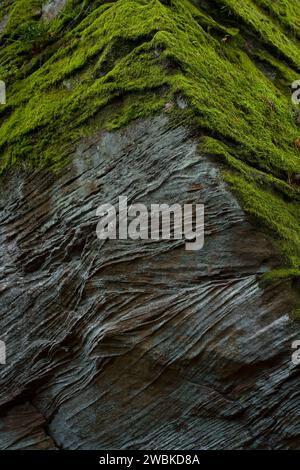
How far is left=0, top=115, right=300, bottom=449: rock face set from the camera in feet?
16.7

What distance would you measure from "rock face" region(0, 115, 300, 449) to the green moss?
259mm

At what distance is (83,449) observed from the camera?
5.73m

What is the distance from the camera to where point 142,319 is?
17.5 ft

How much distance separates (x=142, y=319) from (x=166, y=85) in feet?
7.92

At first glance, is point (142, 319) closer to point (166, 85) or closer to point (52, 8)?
point (166, 85)

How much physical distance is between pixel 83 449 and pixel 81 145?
130 inches

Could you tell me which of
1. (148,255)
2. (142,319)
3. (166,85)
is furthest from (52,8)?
(142,319)

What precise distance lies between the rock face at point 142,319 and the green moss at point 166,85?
26cm

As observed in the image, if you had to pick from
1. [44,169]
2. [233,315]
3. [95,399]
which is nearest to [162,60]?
[44,169]

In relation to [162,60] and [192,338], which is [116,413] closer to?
[192,338]

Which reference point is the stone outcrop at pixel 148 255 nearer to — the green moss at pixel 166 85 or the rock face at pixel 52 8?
the green moss at pixel 166 85

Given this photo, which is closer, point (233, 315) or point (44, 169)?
point (233, 315)

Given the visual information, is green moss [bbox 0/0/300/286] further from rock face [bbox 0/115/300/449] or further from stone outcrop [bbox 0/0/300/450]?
rock face [bbox 0/115/300/449]

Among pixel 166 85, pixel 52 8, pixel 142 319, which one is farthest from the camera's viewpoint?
pixel 52 8
